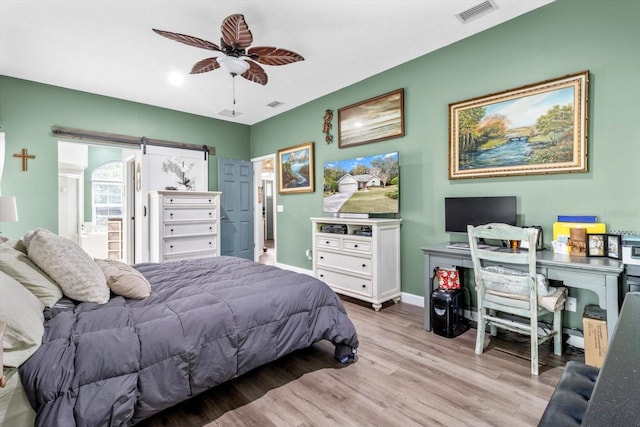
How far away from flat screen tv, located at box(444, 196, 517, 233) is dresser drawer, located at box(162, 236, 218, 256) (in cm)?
357

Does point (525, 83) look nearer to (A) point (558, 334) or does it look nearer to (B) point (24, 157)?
(A) point (558, 334)

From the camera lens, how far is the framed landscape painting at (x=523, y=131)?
254 cm

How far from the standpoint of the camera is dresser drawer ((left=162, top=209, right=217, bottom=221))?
464cm

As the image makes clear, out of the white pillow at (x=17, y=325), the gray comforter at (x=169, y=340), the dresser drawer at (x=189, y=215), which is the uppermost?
the dresser drawer at (x=189, y=215)

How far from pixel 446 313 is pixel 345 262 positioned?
1.35 meters

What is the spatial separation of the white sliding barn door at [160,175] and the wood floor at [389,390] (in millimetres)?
3454

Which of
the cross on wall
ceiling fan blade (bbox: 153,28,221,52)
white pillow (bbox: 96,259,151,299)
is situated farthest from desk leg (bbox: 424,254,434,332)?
the cross on wall

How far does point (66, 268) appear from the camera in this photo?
5.94ft

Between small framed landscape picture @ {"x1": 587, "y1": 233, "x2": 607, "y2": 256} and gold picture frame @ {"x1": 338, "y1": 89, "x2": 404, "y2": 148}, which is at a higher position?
gold picture frame @ {"x1": 338, "y1": 89, "x2": 404, "y2": 148}

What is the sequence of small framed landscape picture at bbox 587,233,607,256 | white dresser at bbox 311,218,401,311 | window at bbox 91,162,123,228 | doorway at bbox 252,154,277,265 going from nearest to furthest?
small framed landscape picture at bbox 587,233,607,256, white dresser at bbox 311,218,401,311, window at bbox 91,162,123,228, doorway at bbox 252,154,277,265

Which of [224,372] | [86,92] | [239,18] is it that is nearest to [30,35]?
[86,92]

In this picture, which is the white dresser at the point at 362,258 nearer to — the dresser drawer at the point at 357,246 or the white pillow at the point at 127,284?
the dresser drawer at the point at 357,246

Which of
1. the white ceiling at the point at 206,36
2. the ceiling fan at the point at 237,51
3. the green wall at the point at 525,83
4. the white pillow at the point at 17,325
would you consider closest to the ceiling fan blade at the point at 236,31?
the ceiling fan at the point at 237,51

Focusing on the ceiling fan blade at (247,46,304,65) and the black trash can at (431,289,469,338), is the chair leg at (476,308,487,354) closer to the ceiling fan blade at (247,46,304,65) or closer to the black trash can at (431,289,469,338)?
the black trash can at (431,289,469,338)
